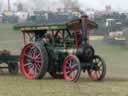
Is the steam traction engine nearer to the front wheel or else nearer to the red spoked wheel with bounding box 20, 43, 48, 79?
the red spoked wheel with bounding box 20, 43, 48, 79

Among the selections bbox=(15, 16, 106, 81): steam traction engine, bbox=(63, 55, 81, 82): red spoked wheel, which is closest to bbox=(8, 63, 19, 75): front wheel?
bbox=(15, 16, 106, 81): steam traction engine

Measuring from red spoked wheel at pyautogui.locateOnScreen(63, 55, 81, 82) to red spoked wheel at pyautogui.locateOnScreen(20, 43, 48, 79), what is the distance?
662 millimetres

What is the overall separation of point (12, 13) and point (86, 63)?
29850 millimetres

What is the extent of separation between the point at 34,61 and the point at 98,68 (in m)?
1.92

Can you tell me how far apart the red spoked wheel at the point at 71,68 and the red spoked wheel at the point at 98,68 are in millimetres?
625

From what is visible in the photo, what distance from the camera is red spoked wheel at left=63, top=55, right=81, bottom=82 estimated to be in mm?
14391

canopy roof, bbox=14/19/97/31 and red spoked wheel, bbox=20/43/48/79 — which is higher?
canopy roof, bbox=14/19/97/31

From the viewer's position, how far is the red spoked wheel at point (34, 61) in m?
15.3

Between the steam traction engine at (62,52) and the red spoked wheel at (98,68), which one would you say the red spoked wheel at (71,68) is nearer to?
the steam traction engine at (62,52)

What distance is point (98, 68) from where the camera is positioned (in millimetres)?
15258

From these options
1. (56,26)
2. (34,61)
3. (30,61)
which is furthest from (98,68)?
(30,61)

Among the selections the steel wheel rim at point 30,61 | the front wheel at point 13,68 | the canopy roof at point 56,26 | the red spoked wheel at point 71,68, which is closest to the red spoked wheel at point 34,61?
the steel wheel rim at point 30,61

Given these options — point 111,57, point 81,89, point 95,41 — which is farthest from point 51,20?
point 95,41

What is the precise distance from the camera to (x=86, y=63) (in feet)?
48.8
